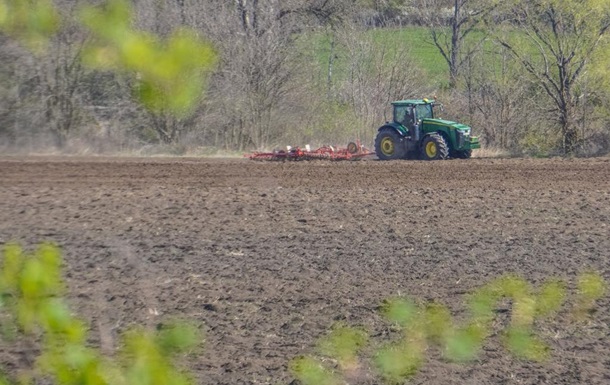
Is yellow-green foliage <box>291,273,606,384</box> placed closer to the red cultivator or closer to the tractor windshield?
the red cultivator

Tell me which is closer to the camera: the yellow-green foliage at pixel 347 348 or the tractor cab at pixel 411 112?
the yellow-green foliage at pixel 347 348

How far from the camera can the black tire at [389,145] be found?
20.4m

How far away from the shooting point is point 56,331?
1896 mm

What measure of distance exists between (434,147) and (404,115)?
113 cm

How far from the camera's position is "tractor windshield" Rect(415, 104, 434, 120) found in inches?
813

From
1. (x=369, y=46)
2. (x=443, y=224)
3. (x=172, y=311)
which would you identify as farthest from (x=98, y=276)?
(x=369, y=46)

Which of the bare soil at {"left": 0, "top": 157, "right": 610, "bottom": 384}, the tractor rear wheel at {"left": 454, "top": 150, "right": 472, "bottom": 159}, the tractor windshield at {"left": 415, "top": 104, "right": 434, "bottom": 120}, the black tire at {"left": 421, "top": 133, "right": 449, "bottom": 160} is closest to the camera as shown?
the bare soil at {"left": 0, "top": 157, "right": 610, "bottom": 384}

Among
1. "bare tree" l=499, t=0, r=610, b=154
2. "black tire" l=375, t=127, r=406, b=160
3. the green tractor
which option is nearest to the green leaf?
the green tractor

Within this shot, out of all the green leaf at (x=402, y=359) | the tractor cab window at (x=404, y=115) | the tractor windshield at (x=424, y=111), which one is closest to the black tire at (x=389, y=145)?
the tractor cab window at (x=404, y=115)

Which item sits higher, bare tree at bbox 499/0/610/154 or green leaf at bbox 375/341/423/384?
bare tree at bbox 499/0/610/154

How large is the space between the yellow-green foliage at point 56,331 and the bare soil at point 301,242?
25cm

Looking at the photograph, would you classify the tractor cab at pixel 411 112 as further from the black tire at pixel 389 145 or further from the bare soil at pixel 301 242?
the bare soil at pixel 301 242

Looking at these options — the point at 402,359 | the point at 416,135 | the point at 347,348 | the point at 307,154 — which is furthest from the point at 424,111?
the point at 402,359

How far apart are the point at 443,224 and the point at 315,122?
453 inches
